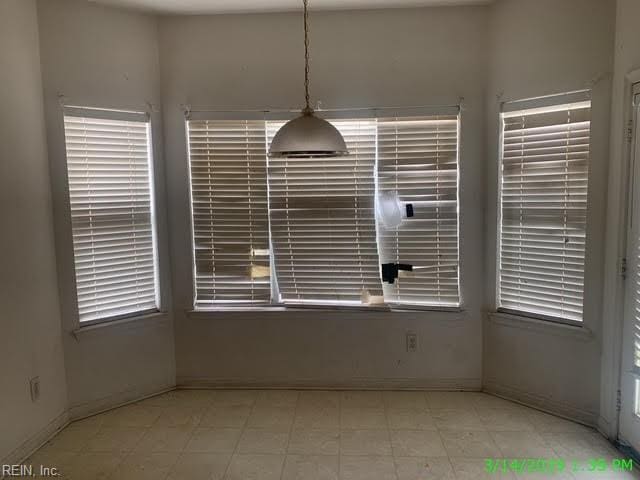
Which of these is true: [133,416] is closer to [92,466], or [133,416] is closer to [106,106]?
A: [92,466]

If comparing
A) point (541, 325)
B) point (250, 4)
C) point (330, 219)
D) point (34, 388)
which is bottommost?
point (34, 388)

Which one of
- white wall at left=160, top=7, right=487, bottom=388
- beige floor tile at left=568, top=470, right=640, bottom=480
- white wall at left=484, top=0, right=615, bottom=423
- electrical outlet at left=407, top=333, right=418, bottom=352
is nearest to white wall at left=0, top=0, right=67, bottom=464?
white wall at left=160, top=7, right=487, bottom=388

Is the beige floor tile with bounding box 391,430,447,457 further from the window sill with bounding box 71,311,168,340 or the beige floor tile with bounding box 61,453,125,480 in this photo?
the window sill with bounding box 71,311,168,340

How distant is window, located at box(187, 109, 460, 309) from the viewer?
3.45 metres

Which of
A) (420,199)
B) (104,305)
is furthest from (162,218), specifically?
(420,199)

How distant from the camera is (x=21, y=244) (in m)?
2.79

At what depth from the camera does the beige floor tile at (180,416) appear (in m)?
3.17

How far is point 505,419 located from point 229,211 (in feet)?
8.05

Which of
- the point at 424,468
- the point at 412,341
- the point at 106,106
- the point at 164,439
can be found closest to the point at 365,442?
the point at 424,468

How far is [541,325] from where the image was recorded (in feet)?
10.4

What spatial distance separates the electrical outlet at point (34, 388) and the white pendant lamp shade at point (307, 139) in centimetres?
211

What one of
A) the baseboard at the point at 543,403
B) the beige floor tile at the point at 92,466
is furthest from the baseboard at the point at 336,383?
the beige floor tile at the point at 92,466

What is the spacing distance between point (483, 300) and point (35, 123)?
10.8 feet
